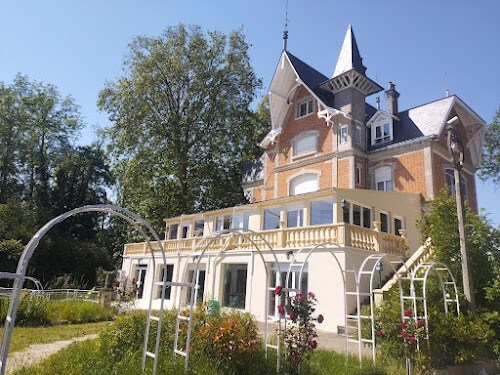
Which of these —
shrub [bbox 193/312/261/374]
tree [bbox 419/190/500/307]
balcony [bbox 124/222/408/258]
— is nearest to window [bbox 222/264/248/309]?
balcony [bbox 124/222/408/258]

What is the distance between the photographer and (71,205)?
36406mm

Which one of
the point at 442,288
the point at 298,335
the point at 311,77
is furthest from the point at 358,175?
the point at 298,335

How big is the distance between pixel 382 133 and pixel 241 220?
34.0ft

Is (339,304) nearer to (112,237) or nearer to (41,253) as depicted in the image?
(41,253)

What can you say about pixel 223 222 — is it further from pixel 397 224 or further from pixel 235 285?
pixel 397 224

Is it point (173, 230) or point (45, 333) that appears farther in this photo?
point (173, 230)

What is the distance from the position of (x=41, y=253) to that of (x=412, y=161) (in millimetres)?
26912

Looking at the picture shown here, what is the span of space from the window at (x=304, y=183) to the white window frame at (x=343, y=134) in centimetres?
264

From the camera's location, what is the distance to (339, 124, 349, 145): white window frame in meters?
22.0

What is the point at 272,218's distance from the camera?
60.1 feet

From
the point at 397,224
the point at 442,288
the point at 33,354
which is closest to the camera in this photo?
the point at 33,354

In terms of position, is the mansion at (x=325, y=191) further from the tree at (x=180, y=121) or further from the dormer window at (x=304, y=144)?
the tree at (x=180, y=121)

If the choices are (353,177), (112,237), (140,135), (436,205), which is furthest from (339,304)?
(112,237)

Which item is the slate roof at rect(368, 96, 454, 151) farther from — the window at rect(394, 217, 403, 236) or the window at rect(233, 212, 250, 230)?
the window at rect(233, 212, 250, 230)
